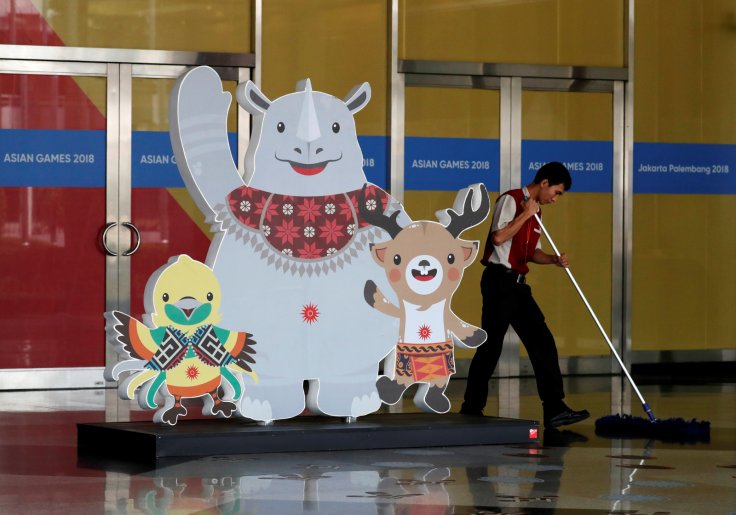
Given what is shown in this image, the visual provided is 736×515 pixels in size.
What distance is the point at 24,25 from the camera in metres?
11.6

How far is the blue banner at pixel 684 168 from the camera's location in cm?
1347

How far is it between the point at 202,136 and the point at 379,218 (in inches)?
43.5

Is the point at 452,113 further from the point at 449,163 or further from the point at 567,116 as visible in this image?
the point at 567,116

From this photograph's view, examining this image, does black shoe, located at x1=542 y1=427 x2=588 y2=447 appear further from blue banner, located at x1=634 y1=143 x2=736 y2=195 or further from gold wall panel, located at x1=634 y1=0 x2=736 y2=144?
gold wall panel, located at x1=634 y1=0 x2=736 y2=144

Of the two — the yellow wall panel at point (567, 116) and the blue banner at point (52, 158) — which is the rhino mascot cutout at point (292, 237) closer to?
the blue banner at point (52, 158)

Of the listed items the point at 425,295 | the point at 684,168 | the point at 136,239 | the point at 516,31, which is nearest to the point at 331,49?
the point at 516,31

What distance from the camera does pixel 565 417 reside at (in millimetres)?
8852

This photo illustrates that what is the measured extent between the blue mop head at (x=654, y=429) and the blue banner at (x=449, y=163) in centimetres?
424

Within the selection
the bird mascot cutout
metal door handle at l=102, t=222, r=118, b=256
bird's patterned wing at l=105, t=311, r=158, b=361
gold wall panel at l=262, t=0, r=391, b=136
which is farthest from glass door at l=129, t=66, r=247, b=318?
bird's patterned wing at l=105, t=311, r=158, b=361

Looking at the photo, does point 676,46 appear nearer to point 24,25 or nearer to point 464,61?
point 464,61

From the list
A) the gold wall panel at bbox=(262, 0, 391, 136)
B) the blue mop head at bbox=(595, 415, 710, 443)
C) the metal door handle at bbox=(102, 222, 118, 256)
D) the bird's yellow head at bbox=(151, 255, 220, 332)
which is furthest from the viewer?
the gold wall panel at bbox=(262, 0, 391, 136)

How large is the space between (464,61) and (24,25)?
373 centimetres

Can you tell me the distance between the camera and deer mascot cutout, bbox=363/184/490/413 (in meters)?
8.10

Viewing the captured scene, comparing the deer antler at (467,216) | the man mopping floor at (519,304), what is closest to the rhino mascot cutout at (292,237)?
the deer antler at (467,216)
